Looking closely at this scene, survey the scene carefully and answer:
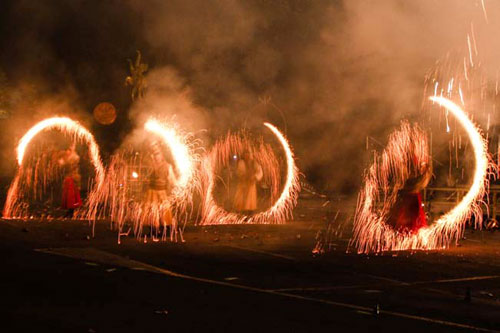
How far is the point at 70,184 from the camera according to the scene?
16.2m

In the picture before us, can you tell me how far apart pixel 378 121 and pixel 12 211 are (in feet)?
47.8

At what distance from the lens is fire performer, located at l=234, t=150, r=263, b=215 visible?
682 inches

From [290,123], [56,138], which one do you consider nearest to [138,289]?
[56,138]

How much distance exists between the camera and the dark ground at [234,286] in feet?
18.5

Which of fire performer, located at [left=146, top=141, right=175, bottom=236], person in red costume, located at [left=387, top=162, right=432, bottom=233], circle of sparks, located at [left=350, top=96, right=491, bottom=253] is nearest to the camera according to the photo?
circle of sparks, located at [left=350, top=96, right=491, bottom=253]

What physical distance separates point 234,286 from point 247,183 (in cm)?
1012

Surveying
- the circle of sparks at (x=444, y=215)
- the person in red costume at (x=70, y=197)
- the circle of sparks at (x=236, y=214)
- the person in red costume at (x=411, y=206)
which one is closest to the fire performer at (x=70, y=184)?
the person in red costume at (x=70, y=197)

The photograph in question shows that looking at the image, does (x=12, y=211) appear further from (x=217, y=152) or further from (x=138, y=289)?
(x=138, y=289)

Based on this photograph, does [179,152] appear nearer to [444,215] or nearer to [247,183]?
[247,183]

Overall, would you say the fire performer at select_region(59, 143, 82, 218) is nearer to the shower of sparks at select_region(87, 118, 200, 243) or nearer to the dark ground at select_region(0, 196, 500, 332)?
the shower of sparks at select_region(87, 118, 200, 243)

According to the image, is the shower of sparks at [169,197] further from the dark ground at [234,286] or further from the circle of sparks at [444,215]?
the circle of sparks at [444,215]

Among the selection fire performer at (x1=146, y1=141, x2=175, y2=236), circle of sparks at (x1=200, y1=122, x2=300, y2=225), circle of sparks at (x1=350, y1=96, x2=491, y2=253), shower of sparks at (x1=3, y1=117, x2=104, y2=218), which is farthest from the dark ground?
shower of sparks at (x1=3, y1=117, x2=104, y2=218)

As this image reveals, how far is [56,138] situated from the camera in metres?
→ 25.8

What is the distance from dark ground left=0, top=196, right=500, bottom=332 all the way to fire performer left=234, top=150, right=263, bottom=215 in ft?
18.1
